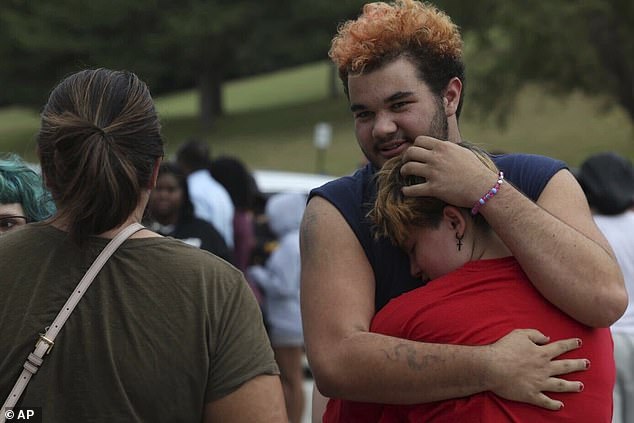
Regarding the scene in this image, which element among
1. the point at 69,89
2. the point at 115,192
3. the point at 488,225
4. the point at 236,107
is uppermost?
the point at 69,89

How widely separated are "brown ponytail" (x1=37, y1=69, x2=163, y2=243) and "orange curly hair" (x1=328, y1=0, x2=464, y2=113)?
66 centimetres

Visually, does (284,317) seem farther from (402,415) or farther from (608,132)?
(608,132)

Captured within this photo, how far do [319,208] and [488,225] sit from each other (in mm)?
469

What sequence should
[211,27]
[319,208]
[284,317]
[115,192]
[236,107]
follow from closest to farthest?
[115,192] < [319,208] < [284,317] < [211,27] < [236,107]

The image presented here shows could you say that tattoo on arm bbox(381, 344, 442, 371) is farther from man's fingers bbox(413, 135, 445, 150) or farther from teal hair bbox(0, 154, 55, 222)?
teal hair bbox(0, 154, 55, 222)

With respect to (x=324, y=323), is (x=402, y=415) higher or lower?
lower

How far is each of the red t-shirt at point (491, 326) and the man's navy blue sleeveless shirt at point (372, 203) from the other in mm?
196

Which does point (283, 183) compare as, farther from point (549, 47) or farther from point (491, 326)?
point (549, 47)

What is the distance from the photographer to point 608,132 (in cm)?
3956

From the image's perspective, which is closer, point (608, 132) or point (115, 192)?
point (115, 192)

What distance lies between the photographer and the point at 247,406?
253 centimetres

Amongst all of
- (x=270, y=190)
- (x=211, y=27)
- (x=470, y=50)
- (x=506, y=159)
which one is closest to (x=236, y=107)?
(x=211, y=27)

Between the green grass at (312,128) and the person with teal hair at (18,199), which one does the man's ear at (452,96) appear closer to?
the person with teal hair at (18,199)
